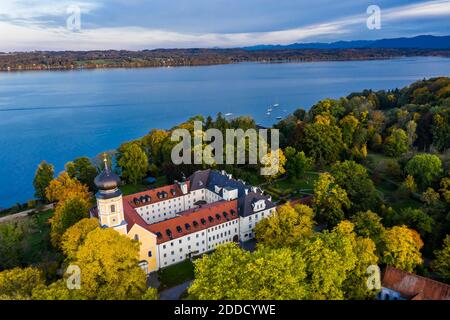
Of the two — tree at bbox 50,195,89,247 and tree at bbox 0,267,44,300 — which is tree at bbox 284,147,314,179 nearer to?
tree at bbox 50,195,89,247

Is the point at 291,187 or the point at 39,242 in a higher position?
the point at 291,187

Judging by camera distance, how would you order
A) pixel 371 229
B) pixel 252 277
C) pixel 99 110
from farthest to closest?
pixel 99 110 → pixel 371 229 → pixel 252 277

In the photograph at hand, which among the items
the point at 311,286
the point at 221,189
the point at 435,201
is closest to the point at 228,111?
the point at 221,189

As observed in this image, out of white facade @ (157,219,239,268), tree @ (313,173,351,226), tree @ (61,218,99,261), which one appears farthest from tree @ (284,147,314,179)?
tree @ (61,218,99,261)

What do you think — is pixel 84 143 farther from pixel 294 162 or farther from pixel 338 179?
pixel 338 179

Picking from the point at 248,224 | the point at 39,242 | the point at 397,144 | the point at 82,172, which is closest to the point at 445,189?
the point at 248,224

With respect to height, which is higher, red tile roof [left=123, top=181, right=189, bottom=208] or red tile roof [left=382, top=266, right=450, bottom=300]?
red tile roof [left=123, top=181, right=189, bottom=208]

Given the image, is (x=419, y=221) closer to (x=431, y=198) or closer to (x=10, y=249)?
(x=431, y=198)
